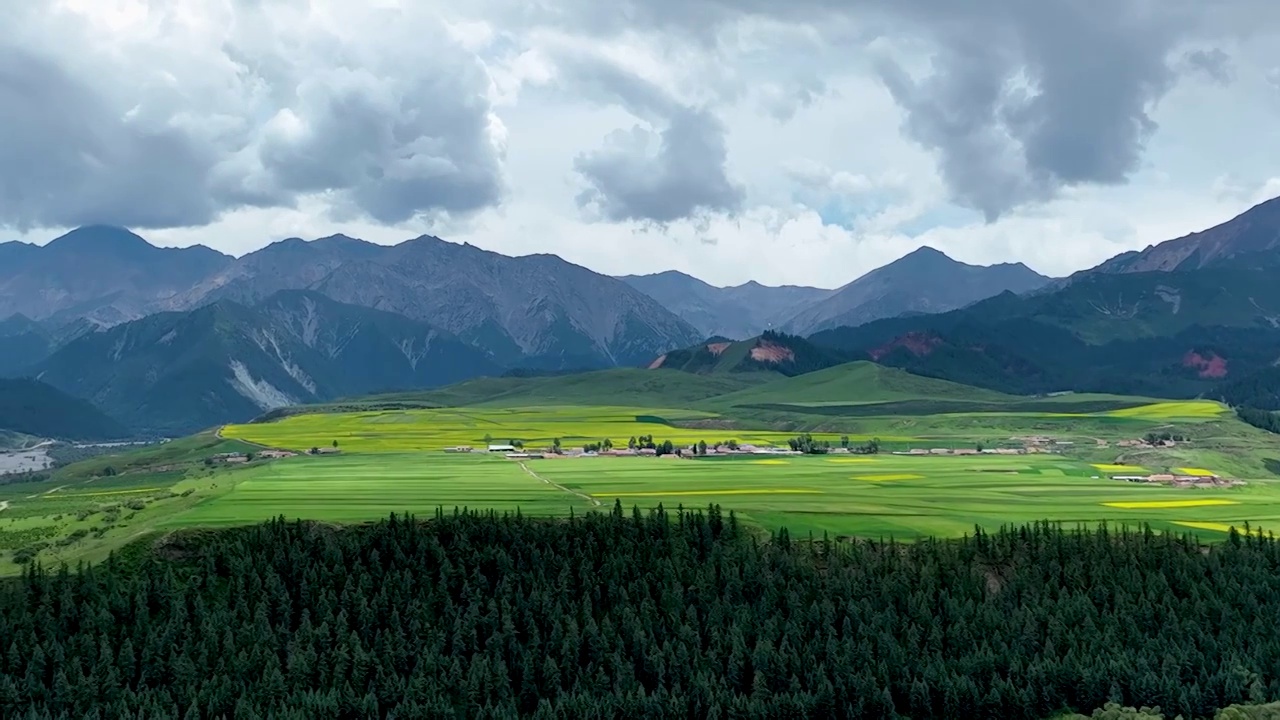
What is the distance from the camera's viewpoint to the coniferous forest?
107 meters

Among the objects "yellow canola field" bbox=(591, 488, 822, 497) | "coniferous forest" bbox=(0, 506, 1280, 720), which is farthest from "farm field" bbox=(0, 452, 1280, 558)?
"coniferous forest" bbox=(0, 506, 1280, 720)

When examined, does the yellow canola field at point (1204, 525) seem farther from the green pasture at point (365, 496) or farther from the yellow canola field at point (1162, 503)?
the green pasture at point (365, 496)

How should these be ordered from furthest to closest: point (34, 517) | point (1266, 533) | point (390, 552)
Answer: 1. point (34, 517)
2. point (1266, 533)
3. point (390, 552)

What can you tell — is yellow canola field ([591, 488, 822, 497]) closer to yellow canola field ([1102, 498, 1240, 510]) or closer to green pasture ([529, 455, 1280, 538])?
green pasture ([529, 455, 1280, 538])

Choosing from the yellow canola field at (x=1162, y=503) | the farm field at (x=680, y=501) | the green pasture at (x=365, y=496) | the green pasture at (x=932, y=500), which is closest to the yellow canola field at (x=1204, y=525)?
the green pasture at (x=932, y=500)

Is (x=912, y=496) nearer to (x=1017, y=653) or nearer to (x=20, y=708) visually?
(x=1017, y=653)

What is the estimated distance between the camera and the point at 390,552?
433ft

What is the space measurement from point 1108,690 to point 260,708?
79862mm

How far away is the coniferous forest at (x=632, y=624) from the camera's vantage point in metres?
107

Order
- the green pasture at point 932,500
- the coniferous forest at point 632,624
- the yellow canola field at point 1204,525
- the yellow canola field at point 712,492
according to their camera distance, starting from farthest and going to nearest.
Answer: the yellow canola field at point 712,492 < the green pasture at point 932,500 < the yellow canola field at point 1204,525 < the coniferous forest at point 632,624

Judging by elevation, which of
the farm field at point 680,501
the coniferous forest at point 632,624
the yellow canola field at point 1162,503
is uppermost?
the farm field at point 680,501

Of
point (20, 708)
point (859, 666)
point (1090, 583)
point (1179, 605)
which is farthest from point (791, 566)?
point (20, 708)

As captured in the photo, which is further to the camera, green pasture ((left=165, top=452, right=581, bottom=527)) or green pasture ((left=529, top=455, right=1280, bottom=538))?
green pasture ((left=529, top=455, right=1280, bottom=538))

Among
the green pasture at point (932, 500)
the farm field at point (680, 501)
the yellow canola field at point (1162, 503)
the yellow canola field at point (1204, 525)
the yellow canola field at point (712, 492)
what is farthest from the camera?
the yellow canola field at point (712, 492)
